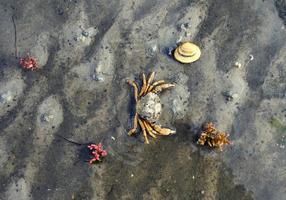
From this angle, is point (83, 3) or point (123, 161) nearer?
point (123, 161)

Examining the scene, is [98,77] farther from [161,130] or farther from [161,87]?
[161,130]

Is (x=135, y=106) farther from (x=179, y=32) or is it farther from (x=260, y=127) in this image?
(x=260, y=127)

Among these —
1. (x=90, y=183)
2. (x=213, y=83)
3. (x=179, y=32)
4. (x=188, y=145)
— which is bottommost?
(x=90, y=183)

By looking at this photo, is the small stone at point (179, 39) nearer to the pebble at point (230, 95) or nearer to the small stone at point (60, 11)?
the pebble at point (230, 95)

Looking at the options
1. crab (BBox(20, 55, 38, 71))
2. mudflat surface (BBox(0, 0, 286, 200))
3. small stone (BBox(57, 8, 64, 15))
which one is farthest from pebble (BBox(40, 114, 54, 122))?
small stone (BBox(57, 8, 64, 15))

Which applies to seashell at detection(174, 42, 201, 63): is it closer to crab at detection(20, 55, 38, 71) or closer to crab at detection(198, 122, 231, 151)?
crab at detection(198, 122, 231, 151)

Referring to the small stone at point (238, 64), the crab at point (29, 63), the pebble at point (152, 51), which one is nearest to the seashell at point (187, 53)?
the pebble at point (152, 51)

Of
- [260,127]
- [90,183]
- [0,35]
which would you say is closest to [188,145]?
[260,127]
